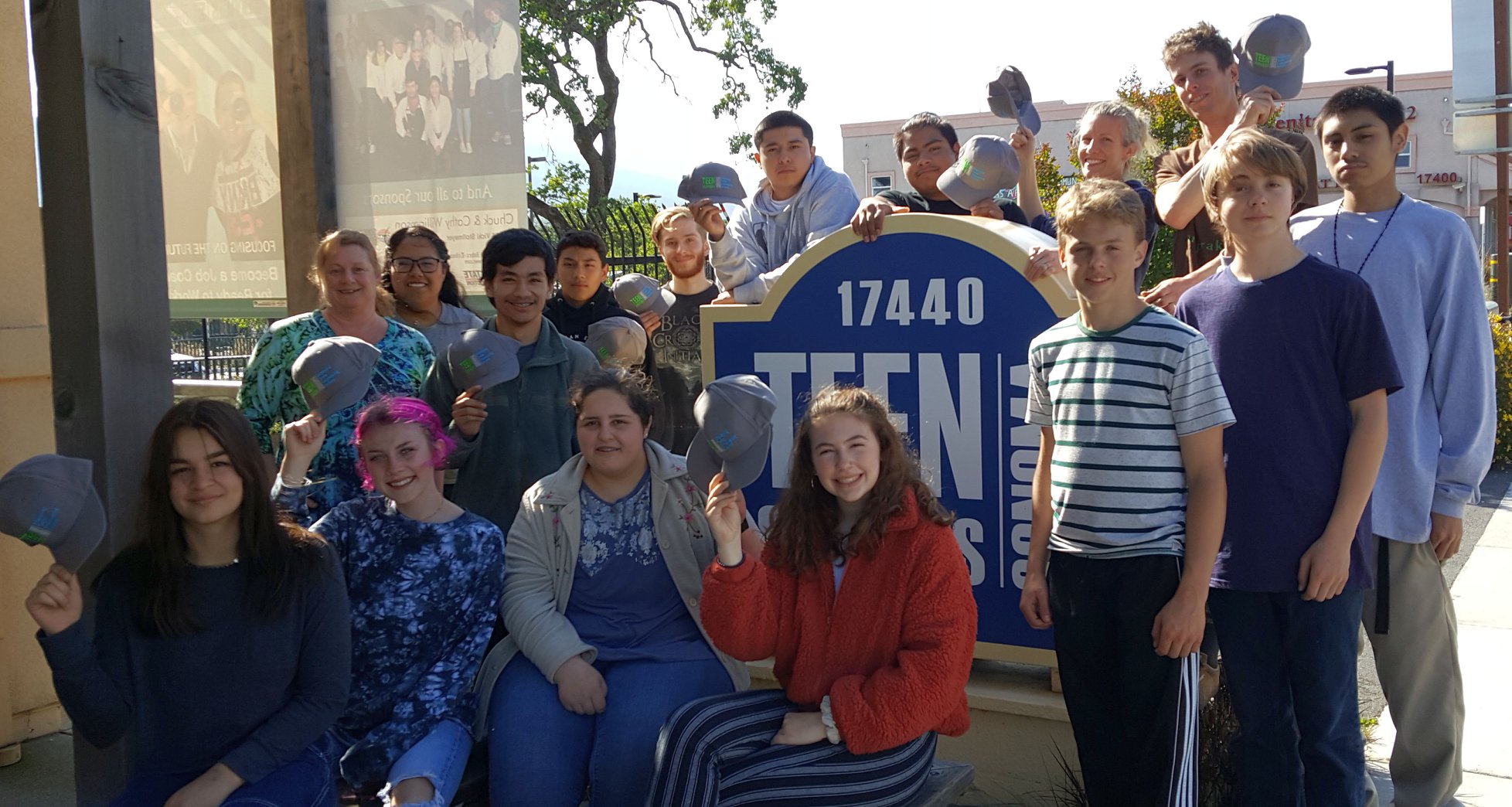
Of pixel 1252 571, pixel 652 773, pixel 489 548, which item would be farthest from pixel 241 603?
pixel 1252 571

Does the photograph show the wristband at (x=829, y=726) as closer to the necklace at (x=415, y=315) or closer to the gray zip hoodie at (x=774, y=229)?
the gray zip hoodie at (x=774, y=229)

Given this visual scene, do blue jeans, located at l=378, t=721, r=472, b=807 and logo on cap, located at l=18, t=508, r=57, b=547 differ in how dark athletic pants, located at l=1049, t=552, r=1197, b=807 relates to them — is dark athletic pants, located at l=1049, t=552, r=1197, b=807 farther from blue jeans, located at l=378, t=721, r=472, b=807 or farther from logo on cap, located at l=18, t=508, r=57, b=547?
logo on cap, located at l=18, t=508, r=57, b=547

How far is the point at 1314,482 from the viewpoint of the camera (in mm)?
2641

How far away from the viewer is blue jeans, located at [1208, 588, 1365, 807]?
2662 mm

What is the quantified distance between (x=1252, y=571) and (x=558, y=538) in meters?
1.70

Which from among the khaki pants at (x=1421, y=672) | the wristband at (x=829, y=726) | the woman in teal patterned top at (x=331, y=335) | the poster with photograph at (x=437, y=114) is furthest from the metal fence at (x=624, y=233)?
the khaki pants at (x=1421, y=672)

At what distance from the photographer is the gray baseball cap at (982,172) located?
3.60 metres

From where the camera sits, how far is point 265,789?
2.59m

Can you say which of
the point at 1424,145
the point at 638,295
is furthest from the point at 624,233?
the point at 1424,145

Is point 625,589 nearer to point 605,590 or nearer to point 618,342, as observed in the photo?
point 605,590

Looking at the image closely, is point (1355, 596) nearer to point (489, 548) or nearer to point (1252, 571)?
point (1252, 571)

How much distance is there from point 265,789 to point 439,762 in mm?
388

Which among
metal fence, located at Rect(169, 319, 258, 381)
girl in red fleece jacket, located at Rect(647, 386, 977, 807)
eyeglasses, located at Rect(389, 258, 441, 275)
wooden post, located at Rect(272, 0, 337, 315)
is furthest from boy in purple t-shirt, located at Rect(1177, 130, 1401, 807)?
metal fence, located at Rect(169, 319, 258, 381)

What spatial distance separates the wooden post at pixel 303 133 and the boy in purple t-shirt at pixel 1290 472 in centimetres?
387
